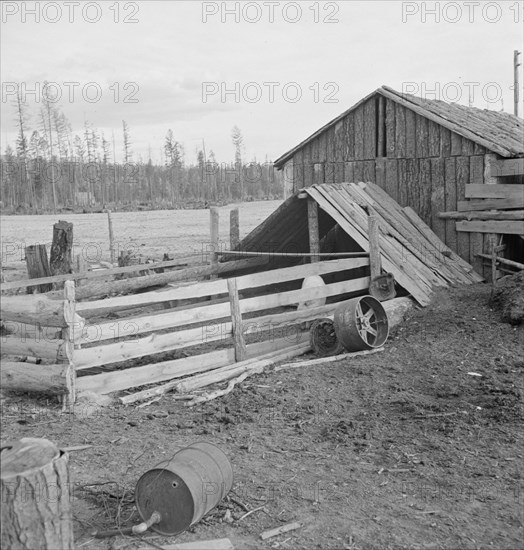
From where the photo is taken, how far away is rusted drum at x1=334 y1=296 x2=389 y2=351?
906cm

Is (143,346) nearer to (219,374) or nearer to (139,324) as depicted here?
(139,324)

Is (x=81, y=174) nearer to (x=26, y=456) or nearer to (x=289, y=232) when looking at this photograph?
(x=289, y=232)

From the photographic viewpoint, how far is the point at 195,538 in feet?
15.0

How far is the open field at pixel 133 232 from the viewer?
854 inches

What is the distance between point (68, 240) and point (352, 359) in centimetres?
425

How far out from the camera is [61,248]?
31.1 ft

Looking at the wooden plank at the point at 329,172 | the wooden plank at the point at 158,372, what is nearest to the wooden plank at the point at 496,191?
the wooden plank at the point at 329,172

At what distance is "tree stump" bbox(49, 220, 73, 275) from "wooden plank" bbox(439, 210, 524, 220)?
23.7 ft

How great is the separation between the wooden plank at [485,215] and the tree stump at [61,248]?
7.21 metres

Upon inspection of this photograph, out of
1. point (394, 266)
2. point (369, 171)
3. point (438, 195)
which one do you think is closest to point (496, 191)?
point (438, 195)

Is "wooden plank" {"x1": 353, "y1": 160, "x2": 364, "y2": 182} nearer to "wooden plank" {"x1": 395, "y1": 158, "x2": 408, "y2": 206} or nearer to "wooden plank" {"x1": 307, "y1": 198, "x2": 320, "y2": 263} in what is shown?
"wooden plank" {"x1": 395, "y1": 158, "x2": 408, "y2": 206}

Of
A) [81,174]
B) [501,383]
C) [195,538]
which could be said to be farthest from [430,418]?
[81,174]

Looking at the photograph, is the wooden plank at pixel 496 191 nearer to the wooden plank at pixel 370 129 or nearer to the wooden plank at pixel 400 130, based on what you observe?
the wooden plank at pixel 400 130

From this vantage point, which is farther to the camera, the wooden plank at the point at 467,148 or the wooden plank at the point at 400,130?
the wooden plank at the point at 400,130
